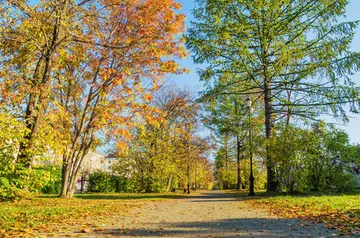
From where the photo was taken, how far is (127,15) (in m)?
13.7

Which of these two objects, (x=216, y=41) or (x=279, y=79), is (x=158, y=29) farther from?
(x=279, y=79)

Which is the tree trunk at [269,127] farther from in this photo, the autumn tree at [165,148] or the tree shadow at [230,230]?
the tree shadow at [230,230]

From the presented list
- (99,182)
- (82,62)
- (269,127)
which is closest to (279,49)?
(269,127)

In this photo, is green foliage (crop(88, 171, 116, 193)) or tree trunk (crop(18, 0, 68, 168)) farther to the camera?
green foliage (crop(88, 171, 116, 193))

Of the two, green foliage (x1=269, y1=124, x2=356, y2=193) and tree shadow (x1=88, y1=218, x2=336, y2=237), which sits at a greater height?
green foliage (x1=269, y1=124, x2=356, y2=193)

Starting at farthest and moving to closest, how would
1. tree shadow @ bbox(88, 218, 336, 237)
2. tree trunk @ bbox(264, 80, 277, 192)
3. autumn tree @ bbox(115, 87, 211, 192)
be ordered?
autumn tree @ bbox(115, 87, 211, 192) < tree trunk @ bbox(264, 80, 277, 192) < tree shadow @ bbox(88, 218, 336, 237)

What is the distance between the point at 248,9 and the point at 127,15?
6259 mm

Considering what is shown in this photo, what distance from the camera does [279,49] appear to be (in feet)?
47.9

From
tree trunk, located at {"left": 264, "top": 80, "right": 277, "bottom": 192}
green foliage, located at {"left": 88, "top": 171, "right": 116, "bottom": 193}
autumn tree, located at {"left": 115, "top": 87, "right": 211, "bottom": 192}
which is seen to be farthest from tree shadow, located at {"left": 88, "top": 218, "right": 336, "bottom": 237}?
green foliage, located at {"left": 88, "top": 171, "right": 116, "bottom": 193}

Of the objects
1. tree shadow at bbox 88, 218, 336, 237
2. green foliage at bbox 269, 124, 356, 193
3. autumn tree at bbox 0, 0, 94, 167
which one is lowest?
tree shadow at bbox 88, 218, 336, 237

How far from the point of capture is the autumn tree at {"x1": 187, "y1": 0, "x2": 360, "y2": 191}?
1462 cm

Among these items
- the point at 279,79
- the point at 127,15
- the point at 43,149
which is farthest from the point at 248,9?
the point at 43,149

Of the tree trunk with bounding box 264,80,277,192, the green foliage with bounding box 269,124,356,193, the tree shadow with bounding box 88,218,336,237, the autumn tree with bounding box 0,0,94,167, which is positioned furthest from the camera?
the tree trunk with bounding box 264,80,277,192

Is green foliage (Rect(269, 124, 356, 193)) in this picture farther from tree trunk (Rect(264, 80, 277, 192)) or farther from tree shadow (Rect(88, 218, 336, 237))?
tree shadow (Rect(88, 218, 336, 237))
